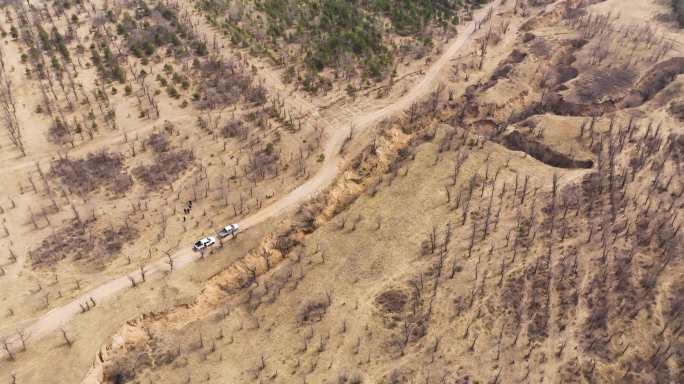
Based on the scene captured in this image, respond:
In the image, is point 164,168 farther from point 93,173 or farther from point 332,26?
point 332,26

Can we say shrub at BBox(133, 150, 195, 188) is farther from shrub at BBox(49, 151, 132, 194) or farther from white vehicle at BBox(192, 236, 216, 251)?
white vehicle at BBox(192, 236, 216, 251)

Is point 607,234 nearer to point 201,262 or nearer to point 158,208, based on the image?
point 201,262

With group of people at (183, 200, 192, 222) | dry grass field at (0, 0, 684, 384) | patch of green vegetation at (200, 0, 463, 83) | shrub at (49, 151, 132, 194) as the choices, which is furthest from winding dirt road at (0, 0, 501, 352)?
shrub at (49, 151, 132, 194)

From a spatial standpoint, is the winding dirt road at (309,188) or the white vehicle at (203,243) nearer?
the winding dirt road at (309,188)

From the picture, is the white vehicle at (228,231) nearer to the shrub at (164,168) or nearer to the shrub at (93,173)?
the shrub at (164,168)

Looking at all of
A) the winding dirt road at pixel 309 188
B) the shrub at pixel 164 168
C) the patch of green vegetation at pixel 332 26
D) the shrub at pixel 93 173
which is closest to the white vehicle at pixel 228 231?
the winding dirt road at pixel 309 188

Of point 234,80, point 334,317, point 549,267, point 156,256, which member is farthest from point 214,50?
point 549,267
